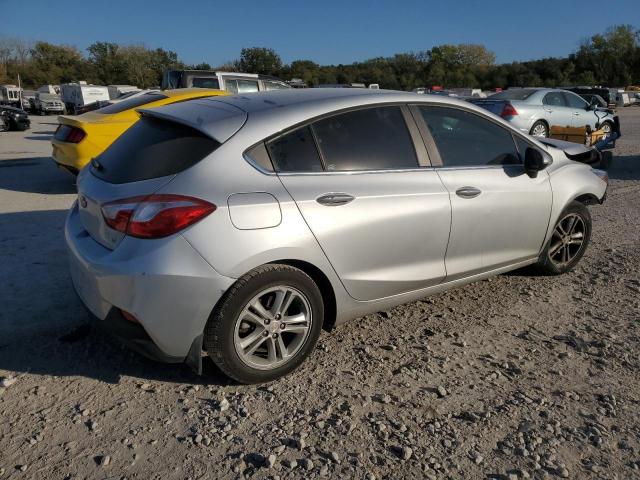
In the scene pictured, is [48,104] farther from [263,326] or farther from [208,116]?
[263,326]

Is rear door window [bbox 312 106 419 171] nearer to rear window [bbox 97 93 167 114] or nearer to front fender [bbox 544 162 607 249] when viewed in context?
front fender [bbox 544 162 607 249]

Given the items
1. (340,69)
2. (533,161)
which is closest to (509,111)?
(533,161)

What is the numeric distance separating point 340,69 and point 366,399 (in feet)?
291

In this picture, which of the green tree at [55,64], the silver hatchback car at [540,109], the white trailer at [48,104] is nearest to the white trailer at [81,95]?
the white trailer at [48,104]

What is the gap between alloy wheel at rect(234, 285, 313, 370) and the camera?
114 inches

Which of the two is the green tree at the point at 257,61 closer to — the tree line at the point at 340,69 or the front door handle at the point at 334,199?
the tree line at the point at 340,69

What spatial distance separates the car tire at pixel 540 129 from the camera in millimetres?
13086

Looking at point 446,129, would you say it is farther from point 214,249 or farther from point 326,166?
point 214,249

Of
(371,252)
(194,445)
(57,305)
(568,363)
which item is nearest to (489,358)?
(568,363)

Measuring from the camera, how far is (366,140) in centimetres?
335

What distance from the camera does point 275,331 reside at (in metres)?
2.98

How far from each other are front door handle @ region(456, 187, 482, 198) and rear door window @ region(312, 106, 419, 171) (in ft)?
1.23

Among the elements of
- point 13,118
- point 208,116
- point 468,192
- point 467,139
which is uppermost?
point 208,116

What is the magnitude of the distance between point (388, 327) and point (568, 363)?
3.91 ft
